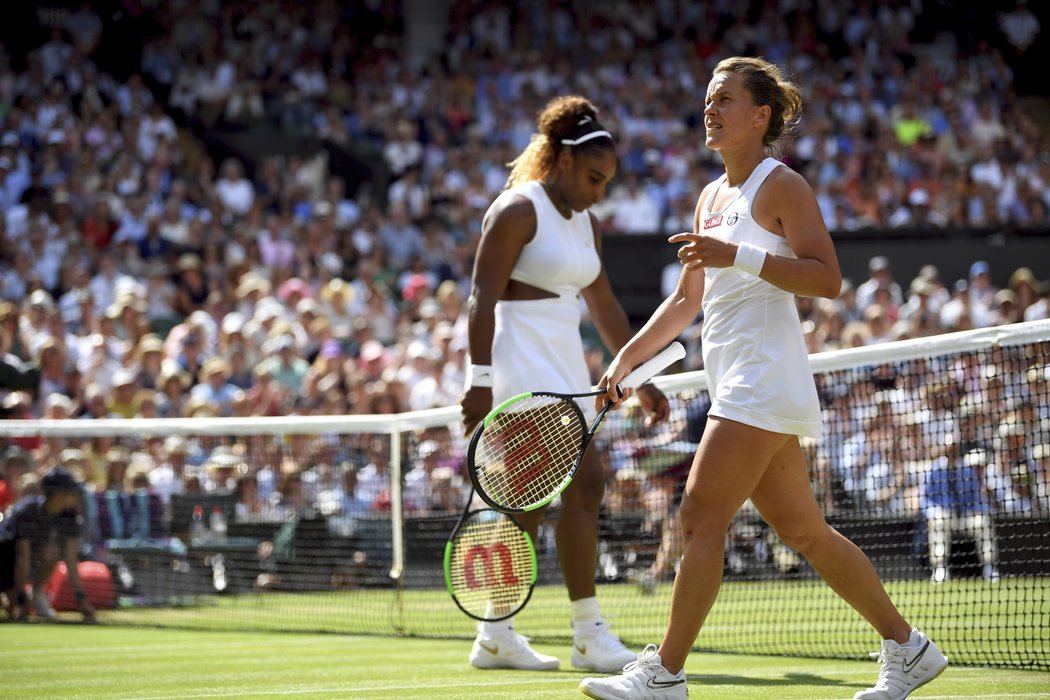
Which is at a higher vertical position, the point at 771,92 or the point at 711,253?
the point at 771,92

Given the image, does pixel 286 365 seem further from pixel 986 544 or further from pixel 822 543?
pixel 822 543

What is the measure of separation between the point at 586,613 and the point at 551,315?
131 centimetres

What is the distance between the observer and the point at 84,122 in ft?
60.4

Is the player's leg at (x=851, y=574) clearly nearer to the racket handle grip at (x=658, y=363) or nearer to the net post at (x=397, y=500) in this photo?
the racket handle grip at (x=658, y=363)

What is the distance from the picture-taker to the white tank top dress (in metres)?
6.28

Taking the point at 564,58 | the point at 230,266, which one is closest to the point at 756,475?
the point at 230,266

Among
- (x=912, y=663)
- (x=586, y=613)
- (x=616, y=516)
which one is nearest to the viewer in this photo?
(x=912, y=663)

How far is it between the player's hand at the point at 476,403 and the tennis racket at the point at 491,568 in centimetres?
41

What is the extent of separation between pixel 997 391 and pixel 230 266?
980 centimetres

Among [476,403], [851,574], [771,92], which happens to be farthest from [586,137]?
[851,574]

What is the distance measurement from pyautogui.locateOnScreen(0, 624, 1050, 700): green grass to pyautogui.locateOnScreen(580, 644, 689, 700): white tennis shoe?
27.3 inches

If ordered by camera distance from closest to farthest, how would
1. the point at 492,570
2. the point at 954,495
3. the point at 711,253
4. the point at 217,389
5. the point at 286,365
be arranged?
1. the point at 711,253
2. the point at 492,570
3. the point at 954,495
4. the point at 217,389
5. the point at 286,365

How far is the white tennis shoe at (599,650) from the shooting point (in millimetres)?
6078

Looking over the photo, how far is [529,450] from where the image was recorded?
544 cm
